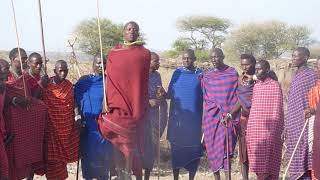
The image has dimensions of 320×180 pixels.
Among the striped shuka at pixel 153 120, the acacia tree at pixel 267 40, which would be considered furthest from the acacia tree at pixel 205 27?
the striped shuka at pixel 153 120

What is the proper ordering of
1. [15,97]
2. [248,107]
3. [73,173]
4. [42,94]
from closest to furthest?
[15,97] → [42,94] → [248,107] → [73,173]

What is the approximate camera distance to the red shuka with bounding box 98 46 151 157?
5449 mm

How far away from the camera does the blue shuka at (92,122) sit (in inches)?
239

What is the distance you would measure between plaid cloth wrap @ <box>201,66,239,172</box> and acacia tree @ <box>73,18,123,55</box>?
21137 millimetres

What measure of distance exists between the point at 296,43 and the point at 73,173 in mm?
26104

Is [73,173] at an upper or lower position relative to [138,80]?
lower

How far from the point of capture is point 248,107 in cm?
635

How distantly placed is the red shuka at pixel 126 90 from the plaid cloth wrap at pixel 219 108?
53.5 inches

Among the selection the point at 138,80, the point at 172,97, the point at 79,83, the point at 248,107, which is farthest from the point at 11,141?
the point at 248,107

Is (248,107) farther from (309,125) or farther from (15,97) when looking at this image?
(15,97)

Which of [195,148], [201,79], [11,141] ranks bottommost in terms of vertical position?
[195,148]

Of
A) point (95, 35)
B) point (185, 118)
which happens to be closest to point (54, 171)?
point (185, 118)

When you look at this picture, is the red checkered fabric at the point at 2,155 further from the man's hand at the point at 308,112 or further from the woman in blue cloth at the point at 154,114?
the man's hand at the point at 308,112

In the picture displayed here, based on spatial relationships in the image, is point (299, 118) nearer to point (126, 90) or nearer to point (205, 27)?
point (126, 90)
